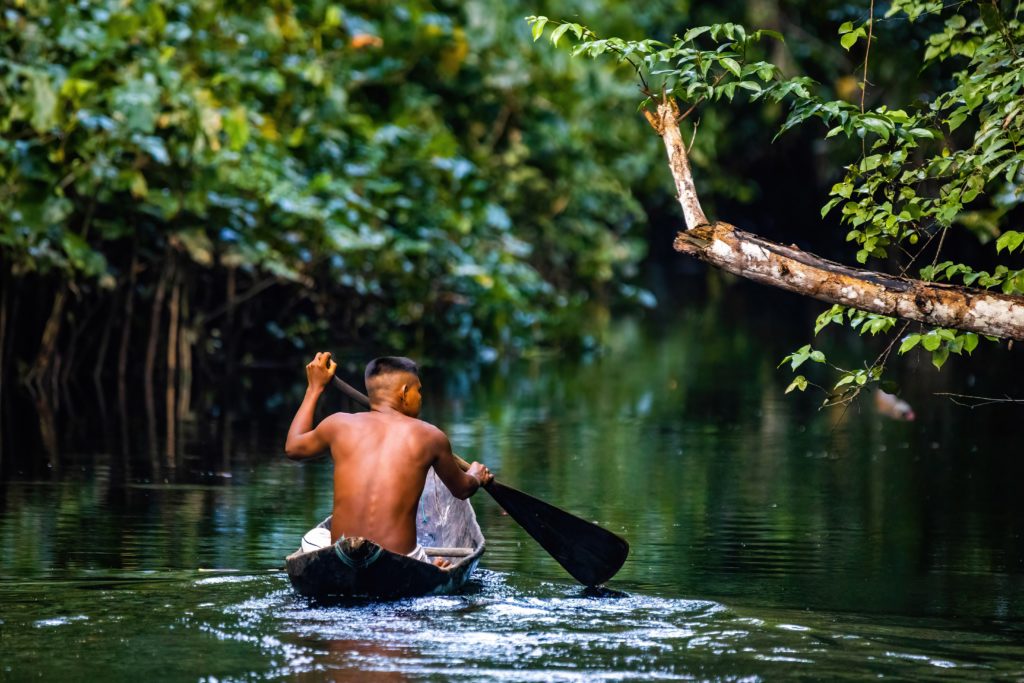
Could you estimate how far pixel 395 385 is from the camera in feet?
24.2

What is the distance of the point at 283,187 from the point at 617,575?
955 cm

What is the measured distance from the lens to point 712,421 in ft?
47.1

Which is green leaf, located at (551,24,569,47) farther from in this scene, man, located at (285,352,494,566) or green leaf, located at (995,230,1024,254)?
green leaf, located at (995,230,1024,254)

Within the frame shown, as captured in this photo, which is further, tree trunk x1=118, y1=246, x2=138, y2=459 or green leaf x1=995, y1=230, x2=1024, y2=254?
tree trunk x1=118, y1=246, x2=138, y2=459

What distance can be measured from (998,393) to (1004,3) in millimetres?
8751

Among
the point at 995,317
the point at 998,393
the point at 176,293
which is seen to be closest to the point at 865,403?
the point at 998,393

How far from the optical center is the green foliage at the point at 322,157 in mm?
14453

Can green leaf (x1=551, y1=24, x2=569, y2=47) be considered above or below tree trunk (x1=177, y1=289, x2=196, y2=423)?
above

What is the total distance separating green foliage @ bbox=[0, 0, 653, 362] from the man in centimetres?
700

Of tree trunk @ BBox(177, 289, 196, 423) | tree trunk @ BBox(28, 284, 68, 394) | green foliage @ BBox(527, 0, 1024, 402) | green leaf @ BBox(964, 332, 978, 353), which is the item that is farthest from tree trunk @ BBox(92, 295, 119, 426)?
green leaf @ BBox(964, 332, 978, 353)

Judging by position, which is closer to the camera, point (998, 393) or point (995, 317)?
point (995, 317)

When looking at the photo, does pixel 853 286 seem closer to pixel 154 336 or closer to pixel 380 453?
pixel 380 453

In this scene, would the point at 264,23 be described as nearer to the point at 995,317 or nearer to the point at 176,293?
the point at 176,293

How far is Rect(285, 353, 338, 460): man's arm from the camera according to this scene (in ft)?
24.0
